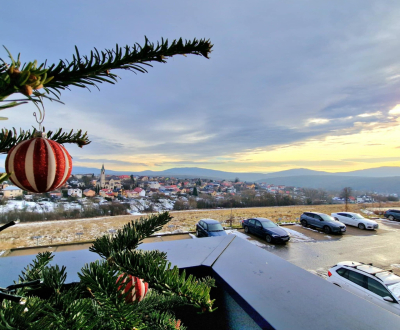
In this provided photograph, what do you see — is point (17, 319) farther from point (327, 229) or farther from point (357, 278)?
point (327, 229)

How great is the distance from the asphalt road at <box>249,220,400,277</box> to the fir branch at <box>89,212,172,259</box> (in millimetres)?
6717

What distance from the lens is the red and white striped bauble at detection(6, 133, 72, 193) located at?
0.83 meters

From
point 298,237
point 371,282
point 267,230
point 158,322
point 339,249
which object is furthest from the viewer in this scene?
point 298,237

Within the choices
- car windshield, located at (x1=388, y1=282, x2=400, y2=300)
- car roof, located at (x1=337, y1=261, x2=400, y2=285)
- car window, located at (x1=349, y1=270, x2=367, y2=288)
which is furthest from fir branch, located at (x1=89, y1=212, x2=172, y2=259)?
car window, located at (x1=349, y1=270, x2=367, y2=288)

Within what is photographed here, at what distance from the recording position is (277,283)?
181cm

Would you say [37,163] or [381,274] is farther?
[381,274]

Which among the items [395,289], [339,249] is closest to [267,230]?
[339,249]

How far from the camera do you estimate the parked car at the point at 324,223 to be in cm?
1034

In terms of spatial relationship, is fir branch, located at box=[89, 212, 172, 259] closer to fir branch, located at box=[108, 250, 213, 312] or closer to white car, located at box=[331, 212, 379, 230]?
fir branch, located at box=[108, 250, 213, 312]

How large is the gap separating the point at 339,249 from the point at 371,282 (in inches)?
159

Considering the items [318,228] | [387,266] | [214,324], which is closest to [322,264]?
[387,266]

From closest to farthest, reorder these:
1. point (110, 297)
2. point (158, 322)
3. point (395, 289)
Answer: point (110, 297) → point (158, 322) → point (395, 289)

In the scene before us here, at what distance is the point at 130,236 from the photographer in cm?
85

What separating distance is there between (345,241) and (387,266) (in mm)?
2623
